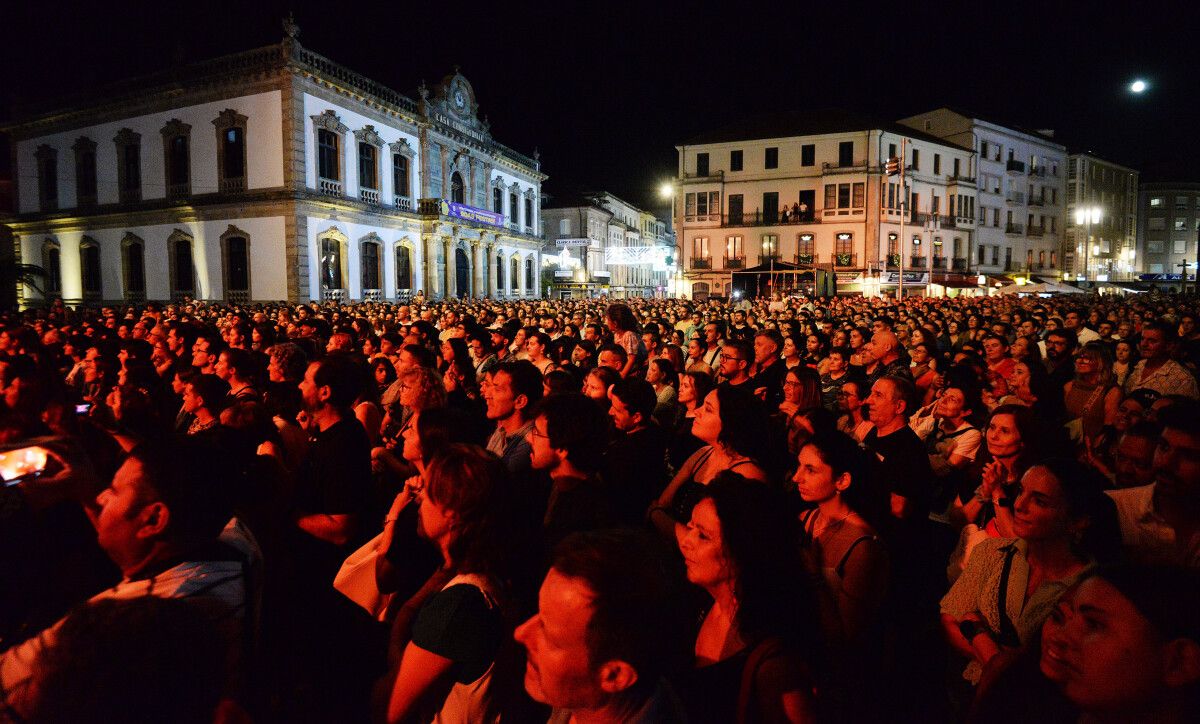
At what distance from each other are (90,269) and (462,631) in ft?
136

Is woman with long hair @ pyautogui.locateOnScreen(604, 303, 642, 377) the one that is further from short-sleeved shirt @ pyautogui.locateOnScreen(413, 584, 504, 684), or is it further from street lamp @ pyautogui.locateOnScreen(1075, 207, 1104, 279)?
street lamp @ pyautogui.locateOnScreen(1075, 207, 1104, 279)

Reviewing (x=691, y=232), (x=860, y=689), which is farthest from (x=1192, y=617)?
(x=691, y=232)

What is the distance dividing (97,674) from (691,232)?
51.9 metres

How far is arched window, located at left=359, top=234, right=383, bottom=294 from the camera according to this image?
32.5 metres

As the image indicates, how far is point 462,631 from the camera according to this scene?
1969 mm

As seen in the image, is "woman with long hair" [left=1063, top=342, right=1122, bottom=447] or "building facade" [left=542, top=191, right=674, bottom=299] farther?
"building facade" [left=542, top=191, right=674, bottom=299]

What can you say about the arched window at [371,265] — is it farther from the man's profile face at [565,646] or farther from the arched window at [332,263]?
the man's profile face at [565,646]

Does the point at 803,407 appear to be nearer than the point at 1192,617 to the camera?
No

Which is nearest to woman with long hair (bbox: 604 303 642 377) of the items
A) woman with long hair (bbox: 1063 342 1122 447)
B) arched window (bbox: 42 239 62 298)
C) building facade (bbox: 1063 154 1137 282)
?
woman with long hair (bbox: 1063 342 1122 447)

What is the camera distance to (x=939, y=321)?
15023 millimetres

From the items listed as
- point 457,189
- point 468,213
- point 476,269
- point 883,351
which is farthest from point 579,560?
point 476,269

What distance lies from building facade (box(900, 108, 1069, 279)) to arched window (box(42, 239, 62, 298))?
5833cm

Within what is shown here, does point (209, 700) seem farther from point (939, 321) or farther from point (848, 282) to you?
point (848, 282)

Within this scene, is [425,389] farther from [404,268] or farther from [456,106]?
[456,106]
